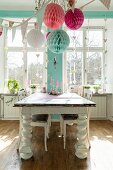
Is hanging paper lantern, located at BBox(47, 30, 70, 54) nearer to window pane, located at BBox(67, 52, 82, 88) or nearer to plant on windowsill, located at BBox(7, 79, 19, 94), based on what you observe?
plant on windowsill, located at BBox(7, 79, 19, 94)

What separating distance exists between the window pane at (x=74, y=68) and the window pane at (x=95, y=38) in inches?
17.1

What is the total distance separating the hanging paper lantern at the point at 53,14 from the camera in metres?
2.90

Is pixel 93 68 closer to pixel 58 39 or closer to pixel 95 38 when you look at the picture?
pixel 95 38

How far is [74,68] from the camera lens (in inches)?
266

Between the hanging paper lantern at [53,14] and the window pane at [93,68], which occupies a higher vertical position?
the hanging paper lantern at [53,14]

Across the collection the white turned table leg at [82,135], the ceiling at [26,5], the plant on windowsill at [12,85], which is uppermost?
the ceiling at [26,5]

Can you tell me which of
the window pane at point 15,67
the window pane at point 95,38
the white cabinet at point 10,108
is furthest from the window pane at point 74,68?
the white cabinet at point 10,108

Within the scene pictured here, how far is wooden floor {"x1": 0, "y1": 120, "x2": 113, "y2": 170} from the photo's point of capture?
291cm

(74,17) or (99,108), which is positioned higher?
(74,17)

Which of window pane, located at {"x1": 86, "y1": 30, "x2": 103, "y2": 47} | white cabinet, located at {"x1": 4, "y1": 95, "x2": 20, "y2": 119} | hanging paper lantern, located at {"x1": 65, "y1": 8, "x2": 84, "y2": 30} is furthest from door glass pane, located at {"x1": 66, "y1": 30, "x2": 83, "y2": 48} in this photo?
hanging paper lantern, located at {"x1": 65, "y1": 8, "x2": 84, "y2": 30}

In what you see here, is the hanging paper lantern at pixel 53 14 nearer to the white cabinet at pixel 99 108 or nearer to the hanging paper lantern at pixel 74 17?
the hanging paper lantern at pixel 74 17

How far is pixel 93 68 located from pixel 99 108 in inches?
46.6

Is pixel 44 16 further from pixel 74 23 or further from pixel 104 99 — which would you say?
pixel 104 99

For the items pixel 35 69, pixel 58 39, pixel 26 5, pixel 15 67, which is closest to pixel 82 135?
→ pixel 58 39
